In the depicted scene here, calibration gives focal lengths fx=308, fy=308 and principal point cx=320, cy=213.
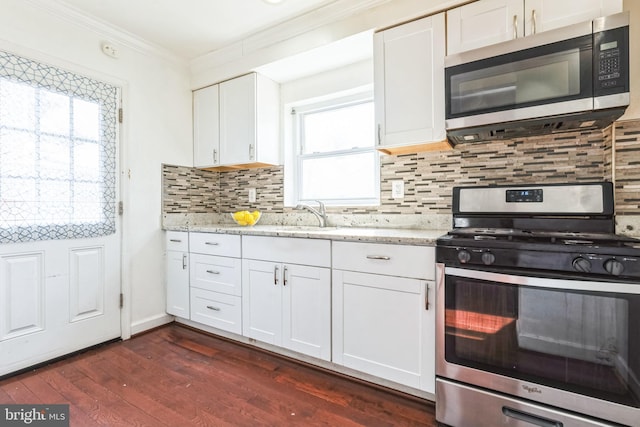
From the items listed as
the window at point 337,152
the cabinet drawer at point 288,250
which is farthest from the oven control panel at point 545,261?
the window at point 337,152

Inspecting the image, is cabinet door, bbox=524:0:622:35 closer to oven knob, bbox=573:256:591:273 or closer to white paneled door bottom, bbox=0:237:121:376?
oven knob, bbox=573:256:591:273

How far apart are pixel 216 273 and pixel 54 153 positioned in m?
1.37

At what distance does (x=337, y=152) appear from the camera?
8.79 ft

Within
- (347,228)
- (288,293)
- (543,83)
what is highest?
(543,83)

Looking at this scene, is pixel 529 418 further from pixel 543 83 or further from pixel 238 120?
pixel 238 120

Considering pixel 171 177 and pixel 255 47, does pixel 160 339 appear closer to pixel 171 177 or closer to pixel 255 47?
pixel 171 177

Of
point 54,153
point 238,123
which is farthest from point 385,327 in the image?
point 54,153

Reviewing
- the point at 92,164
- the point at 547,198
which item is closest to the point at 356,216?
the point at 547,198

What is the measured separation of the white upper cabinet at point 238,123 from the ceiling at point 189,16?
0.38 metres

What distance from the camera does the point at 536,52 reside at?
4.93ft

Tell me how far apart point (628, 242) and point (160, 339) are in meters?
2.97

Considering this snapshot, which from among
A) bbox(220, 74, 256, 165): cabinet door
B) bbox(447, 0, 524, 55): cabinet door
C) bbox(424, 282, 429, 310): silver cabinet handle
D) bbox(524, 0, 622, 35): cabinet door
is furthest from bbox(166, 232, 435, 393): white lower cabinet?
bbox(524, 0, 622, 35): cabinet door

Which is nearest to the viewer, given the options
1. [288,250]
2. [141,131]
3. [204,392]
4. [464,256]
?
[464,256]

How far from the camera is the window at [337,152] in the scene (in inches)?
100
